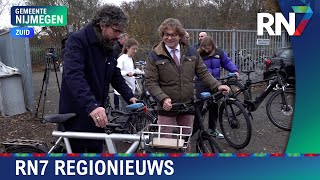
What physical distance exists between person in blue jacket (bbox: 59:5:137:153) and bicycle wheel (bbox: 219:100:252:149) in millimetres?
2539

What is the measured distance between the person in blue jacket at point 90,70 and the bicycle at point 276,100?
3350mm

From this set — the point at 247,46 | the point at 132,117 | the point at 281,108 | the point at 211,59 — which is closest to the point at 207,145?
the point at 132,117

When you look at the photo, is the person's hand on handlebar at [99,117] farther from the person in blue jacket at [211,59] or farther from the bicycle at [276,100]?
the bicycle at [276,100]

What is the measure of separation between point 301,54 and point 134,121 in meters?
1.76

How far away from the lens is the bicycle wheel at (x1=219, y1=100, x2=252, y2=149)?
16.7 feet

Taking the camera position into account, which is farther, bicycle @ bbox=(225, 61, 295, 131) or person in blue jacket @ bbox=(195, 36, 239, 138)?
bicycle @ bbox=(225, 61, 295, 131)

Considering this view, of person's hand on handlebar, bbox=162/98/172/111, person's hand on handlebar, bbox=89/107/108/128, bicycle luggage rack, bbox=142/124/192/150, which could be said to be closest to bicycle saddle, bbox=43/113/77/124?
person's hand on handlebar, bbox=89/107/108/128

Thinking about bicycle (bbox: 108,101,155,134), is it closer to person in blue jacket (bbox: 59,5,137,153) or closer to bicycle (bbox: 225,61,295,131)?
person in blue jacket (bbox: 59,5,137,153)

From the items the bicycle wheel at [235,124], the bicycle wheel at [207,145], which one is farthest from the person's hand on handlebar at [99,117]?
the bicycle wheel at [235,124]

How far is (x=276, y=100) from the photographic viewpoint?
628 cm

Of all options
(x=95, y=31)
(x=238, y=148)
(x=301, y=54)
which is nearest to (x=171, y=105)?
(x=95, y=31)

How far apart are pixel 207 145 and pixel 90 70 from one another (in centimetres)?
133

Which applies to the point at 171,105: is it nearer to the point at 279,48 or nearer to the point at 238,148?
the point at 238,148

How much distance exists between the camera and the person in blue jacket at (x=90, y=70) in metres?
2.62
